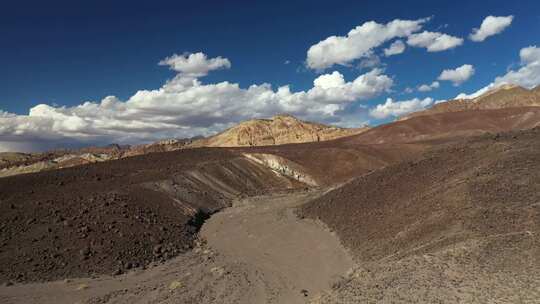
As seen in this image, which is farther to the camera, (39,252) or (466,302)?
(39,252)

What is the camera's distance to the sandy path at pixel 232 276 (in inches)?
861

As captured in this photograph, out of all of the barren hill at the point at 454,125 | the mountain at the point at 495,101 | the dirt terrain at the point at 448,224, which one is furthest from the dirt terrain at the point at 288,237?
the mountain at the point at 495,101

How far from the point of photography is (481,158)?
3266 centimetres

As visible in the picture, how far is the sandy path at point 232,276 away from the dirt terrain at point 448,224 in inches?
81.8

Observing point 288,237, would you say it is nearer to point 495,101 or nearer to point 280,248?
point 280,248

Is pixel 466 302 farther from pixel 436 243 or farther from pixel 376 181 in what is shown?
pixel 376 181

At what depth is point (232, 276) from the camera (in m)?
24.8

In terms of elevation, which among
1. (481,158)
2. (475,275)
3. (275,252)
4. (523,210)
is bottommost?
(275,252)

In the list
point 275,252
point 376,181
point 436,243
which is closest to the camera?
point 436,243

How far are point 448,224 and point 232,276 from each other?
40.9ft

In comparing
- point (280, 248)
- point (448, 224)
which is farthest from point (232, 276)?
point (448, 224)

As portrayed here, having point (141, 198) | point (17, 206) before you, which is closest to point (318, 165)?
→ point (141, 198)

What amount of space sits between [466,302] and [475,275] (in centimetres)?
232

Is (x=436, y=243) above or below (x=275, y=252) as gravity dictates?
above
